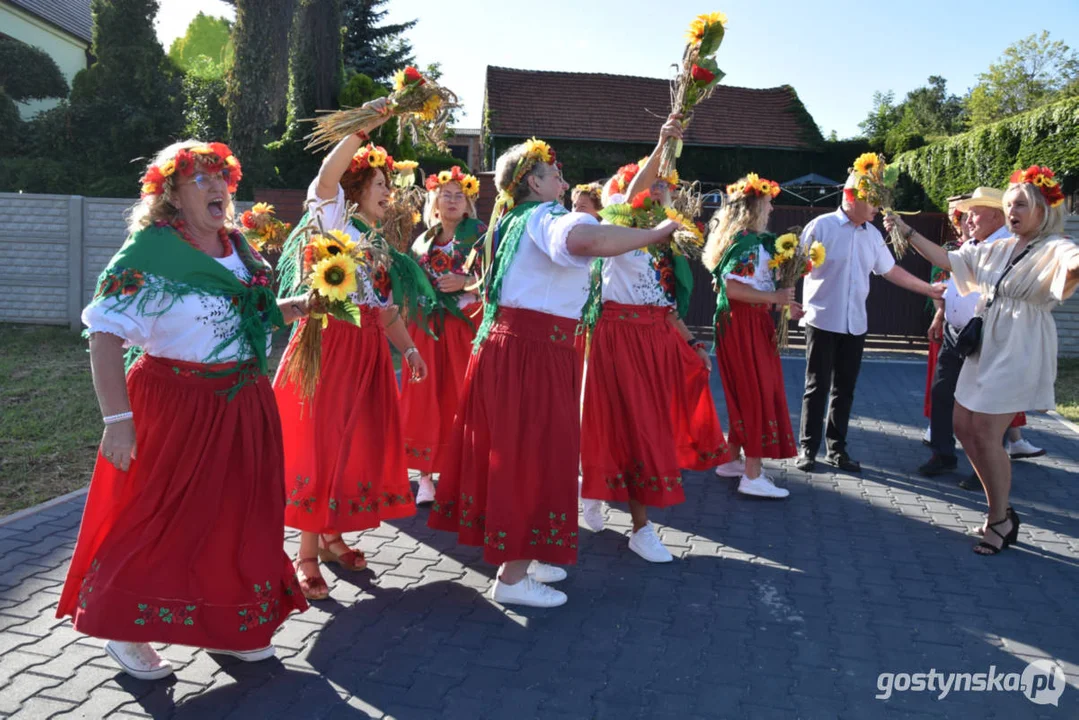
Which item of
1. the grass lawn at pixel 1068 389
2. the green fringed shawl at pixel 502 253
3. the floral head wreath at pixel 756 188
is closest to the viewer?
the green fringed shawl at pixel 502 253

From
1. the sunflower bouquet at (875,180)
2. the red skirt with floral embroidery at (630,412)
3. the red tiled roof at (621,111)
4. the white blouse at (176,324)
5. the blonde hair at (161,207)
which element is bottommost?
the red skirt with floral embroidery at (630,412)

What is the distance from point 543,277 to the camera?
3801mm

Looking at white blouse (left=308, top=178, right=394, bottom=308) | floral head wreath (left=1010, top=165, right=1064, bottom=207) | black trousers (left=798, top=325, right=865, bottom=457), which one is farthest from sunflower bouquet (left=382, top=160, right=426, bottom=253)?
floral head wreath (left=1010, top=165, right=1064, bottom=207)

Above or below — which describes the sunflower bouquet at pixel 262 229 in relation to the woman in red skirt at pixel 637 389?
above

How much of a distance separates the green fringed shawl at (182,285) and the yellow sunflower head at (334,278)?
0.20 m

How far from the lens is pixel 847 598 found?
422cm

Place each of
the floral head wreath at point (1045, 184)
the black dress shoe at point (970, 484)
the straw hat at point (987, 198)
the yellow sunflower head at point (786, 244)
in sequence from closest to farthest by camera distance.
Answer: the floral head wreath at point (1045, 184) → the yellow sunflower head at point (786, 244) → the straw hat at point (987, 198) → the black dress shoe at point (970, 484)

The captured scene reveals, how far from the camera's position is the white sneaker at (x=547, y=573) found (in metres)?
4.33

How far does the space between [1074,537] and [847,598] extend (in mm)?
1973

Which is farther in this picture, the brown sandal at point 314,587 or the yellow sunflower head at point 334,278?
the brown sandal at point 314,587

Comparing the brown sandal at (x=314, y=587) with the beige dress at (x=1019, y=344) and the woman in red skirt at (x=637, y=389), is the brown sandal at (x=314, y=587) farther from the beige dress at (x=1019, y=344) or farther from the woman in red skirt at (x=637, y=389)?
the beige dress at (x=1019, y=344)

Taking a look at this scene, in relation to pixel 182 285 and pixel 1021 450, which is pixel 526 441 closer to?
pixel 182 285

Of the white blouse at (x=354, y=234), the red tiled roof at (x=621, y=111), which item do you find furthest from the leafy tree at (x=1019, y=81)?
the white blouse at (x=354, y=234)

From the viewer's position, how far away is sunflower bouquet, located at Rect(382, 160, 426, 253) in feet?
17.1
